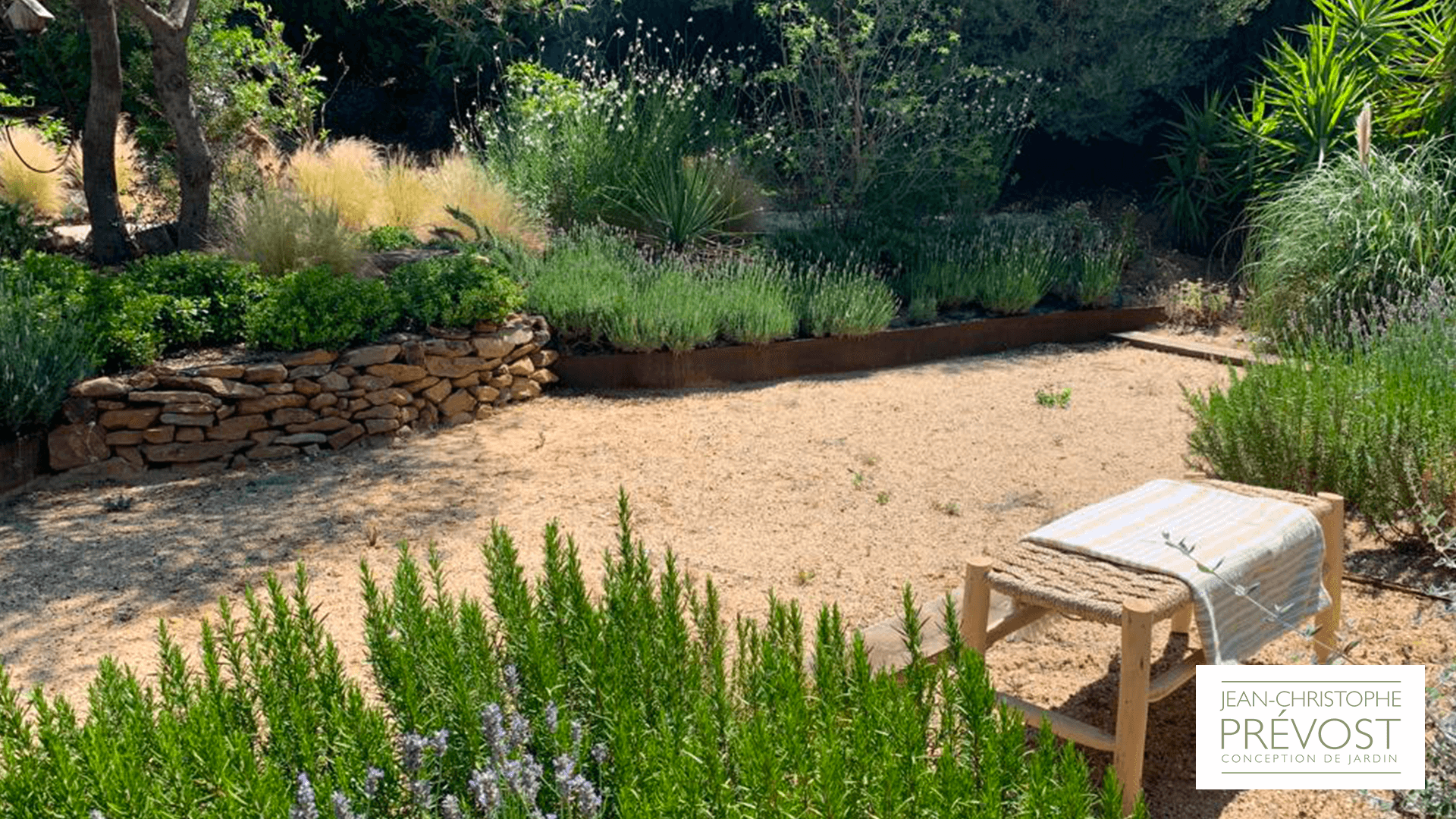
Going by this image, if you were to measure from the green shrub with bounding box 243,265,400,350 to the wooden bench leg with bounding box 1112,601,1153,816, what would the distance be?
15.7ft

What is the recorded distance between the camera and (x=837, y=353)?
27.5 feet

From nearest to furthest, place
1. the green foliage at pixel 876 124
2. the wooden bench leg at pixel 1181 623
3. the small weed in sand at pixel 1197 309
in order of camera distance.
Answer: the wooden bench leg at pixel 1181 623, the small weed in sand at pixel 1197 309, the green foliage at pixel 876 124

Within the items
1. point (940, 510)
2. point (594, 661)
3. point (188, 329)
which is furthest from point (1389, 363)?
point (188, 329)

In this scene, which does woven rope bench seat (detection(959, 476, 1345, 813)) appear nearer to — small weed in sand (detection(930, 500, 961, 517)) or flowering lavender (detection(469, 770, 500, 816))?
flowering lavender (detection(469, 770, 500, 816))

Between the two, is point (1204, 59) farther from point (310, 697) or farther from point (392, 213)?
point (310, 697)

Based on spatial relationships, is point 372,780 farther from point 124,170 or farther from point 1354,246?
point 124,170

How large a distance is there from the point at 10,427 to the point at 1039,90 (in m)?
9.97

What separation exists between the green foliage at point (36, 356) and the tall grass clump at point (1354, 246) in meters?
6.40

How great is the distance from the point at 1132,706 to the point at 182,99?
6804 millimetres

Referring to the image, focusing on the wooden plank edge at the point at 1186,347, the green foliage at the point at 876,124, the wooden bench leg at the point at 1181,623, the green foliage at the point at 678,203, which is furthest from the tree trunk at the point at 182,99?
the wooden plank edge at the point at 1186,347

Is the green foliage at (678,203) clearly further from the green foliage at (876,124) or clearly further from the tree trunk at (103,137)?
the tree trunk at (103,137)

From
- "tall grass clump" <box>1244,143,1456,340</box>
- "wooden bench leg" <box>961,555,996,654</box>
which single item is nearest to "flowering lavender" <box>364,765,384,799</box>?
"wooden bench leg" <box>961,555,996,654</box>

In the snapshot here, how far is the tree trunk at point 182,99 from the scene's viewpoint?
24.6ft

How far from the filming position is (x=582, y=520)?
5.41 m
